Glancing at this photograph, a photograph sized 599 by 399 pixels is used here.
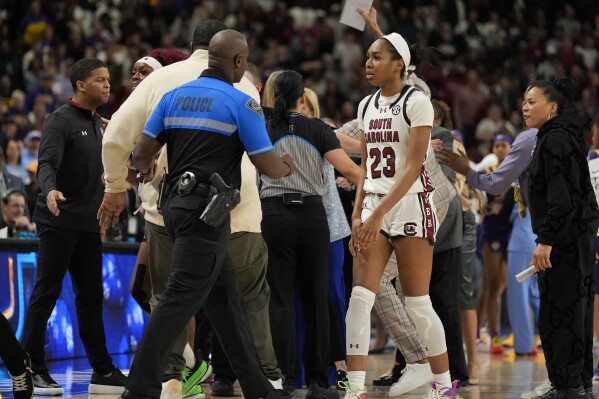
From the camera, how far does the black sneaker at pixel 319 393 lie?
6.79 meters

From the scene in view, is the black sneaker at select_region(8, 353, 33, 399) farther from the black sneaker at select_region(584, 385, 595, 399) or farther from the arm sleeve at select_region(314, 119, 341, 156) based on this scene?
the black sneaker at select_region(584, 385, 595, 399)

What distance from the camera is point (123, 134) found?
6074 millimetres

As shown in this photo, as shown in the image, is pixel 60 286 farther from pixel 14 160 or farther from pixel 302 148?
pixel 14 160

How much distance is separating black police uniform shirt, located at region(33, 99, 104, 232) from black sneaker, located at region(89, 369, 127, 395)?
3.12 feet

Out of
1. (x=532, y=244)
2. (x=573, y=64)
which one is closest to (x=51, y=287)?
(x=532, y=244)

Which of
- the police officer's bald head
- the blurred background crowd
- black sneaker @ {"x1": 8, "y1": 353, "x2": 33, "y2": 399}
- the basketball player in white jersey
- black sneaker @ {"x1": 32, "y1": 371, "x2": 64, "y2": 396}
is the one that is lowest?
black sneaker @ {"x1": 32, "y1": 371, "x2": 64, "y2": 396}

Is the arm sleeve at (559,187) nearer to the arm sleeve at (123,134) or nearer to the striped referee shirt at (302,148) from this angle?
the striped referee shirt at (302,148)

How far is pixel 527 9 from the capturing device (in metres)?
21.4

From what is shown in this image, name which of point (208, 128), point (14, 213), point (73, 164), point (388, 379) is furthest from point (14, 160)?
point (208, 128)

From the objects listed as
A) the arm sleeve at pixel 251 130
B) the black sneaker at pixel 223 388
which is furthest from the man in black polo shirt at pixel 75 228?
the arm sleeve at pixel 251 130

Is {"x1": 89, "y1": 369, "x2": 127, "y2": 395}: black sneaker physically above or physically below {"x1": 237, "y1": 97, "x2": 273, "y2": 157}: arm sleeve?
below

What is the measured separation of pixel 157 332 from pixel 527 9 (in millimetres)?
17382

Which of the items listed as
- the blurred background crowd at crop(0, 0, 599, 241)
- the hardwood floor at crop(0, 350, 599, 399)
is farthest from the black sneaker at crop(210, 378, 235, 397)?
the blurred background crowd at crop(0, 0, 599, 241)

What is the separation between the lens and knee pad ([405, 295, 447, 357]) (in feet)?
20.7
